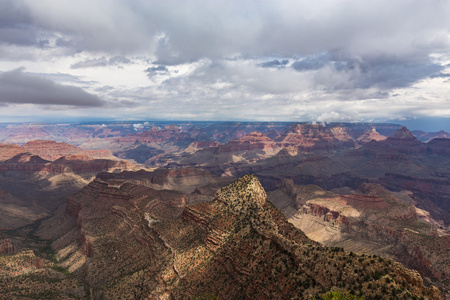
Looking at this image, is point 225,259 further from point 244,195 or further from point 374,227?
point 374,227

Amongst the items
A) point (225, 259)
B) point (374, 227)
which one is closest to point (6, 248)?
point (225, 259)

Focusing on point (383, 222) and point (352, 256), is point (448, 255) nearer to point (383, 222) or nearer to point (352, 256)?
point (383, 222)

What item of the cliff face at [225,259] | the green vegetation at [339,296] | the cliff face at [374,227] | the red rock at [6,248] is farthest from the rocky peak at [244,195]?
the red rock at [6,248]

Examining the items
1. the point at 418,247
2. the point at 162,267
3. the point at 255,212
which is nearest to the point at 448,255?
the point at 418,247

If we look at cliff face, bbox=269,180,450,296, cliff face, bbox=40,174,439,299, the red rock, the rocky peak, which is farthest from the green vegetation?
the red rock

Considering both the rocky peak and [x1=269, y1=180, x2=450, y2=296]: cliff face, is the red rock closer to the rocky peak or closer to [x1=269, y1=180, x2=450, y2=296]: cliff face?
the rocky peak

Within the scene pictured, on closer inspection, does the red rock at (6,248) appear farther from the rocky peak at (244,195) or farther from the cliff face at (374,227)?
the cliff face at (374,227)
